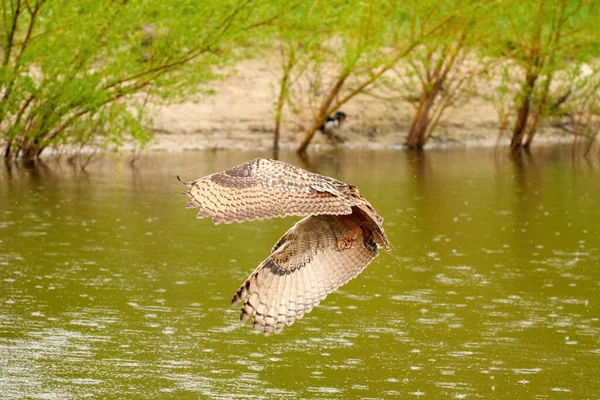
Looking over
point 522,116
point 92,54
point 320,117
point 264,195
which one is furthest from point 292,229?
point 522,116

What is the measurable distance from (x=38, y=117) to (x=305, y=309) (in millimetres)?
19867

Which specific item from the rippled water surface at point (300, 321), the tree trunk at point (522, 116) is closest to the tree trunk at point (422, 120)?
the tree trunk at point (522, 116)

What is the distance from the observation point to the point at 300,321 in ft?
46.2

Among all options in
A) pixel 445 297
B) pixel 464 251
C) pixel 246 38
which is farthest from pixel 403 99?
pixel 445 297

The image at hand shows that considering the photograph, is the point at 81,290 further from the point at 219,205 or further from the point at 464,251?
the point at 219,205

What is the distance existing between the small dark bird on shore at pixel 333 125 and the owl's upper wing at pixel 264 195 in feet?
90.6

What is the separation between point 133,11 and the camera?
24156 mm

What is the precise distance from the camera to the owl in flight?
286 inches

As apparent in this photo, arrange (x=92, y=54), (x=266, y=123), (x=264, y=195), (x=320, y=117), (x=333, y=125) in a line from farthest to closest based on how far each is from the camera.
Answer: (x=333, y=125), (x=266, y=123), (x=320, y=117), (x=92, y=54), (x=264, y=195)

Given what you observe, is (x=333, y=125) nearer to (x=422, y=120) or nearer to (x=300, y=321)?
(x=422, y=120)

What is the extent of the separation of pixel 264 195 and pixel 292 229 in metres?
0.86

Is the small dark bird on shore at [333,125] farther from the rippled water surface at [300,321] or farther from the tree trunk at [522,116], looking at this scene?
the rippled water surface at [300,321]

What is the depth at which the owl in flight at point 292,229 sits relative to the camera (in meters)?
7.26

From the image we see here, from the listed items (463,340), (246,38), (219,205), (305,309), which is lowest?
(463,340)
